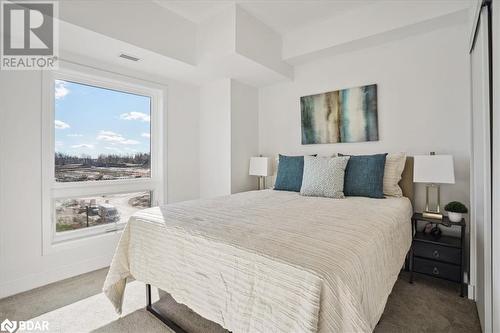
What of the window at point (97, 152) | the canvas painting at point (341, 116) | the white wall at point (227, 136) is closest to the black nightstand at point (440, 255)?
the canvas painting at point (341, 116)

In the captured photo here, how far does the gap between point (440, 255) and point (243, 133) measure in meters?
2.63

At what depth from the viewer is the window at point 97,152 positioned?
8.30 feet

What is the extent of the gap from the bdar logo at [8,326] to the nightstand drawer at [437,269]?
3.15m

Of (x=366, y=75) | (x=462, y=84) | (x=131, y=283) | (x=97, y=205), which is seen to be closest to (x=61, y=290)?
(x=131, y=283)

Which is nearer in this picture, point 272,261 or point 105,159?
point 272,261

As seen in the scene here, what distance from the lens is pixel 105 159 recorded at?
293 centimetres

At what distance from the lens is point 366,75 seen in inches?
116

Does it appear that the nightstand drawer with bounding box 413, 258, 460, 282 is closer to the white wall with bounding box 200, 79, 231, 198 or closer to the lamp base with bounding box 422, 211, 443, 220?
the lamp base with bounding box 422, 211, 443, 220

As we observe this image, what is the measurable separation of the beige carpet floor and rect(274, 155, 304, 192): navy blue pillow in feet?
4.47

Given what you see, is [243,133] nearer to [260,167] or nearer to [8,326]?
[260,167]

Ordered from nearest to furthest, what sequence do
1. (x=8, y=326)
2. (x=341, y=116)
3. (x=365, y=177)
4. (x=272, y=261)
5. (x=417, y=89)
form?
(x=272, y=261) < (x=8, y=326) < (x=365, y=177) < (x=417, y=89) < (x=341, y=116)

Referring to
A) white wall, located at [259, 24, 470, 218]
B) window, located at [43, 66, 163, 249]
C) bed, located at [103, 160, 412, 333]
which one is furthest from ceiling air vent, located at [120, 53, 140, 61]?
white wall, located at [259, 24, 470, 218]

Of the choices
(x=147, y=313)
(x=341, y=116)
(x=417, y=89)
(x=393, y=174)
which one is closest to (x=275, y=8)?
(x=341, y=116)

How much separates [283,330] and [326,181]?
174 cm
